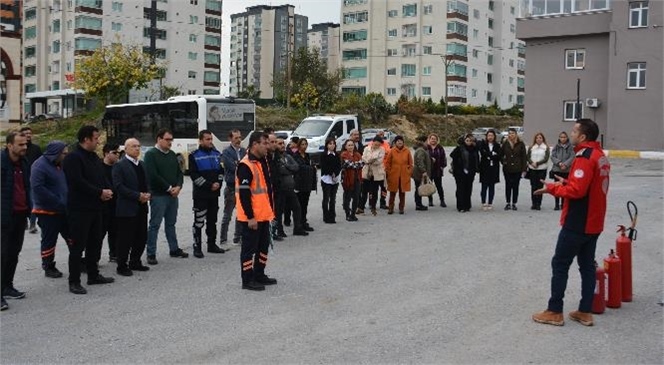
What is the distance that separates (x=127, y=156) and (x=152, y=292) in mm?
2143

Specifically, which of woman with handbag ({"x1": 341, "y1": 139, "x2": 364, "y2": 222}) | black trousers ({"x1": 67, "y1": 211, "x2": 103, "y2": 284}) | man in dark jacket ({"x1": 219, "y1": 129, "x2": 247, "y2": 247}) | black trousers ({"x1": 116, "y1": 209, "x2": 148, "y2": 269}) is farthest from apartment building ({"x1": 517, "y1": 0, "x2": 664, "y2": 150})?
black trousers ({"x1": 67, "y1": 211, "x2": 103, "y2": 284})

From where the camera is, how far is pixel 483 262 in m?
10.1

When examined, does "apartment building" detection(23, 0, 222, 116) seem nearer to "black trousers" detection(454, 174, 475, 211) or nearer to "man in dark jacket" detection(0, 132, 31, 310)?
"black trousers" detection(454, 174, 475, 211)

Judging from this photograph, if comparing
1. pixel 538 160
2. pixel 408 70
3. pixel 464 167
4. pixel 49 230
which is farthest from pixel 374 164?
pixel 408 70

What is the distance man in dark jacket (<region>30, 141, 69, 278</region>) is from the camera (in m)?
8.48

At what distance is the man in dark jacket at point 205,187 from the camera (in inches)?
416

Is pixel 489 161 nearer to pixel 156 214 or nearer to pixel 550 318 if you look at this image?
pixel 156 214

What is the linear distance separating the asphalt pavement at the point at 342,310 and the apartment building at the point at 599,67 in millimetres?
32227

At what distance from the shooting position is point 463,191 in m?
16.1

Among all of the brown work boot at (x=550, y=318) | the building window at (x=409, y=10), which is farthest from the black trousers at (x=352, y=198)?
the building window at (x=409, y=10)

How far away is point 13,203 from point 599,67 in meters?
42.3

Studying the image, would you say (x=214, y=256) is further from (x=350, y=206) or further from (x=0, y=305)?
(x=350, y=206)

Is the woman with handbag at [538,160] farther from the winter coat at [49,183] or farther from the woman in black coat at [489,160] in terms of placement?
the winter coat at [49,183]

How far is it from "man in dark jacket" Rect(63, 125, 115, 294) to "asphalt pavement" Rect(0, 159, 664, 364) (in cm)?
47
